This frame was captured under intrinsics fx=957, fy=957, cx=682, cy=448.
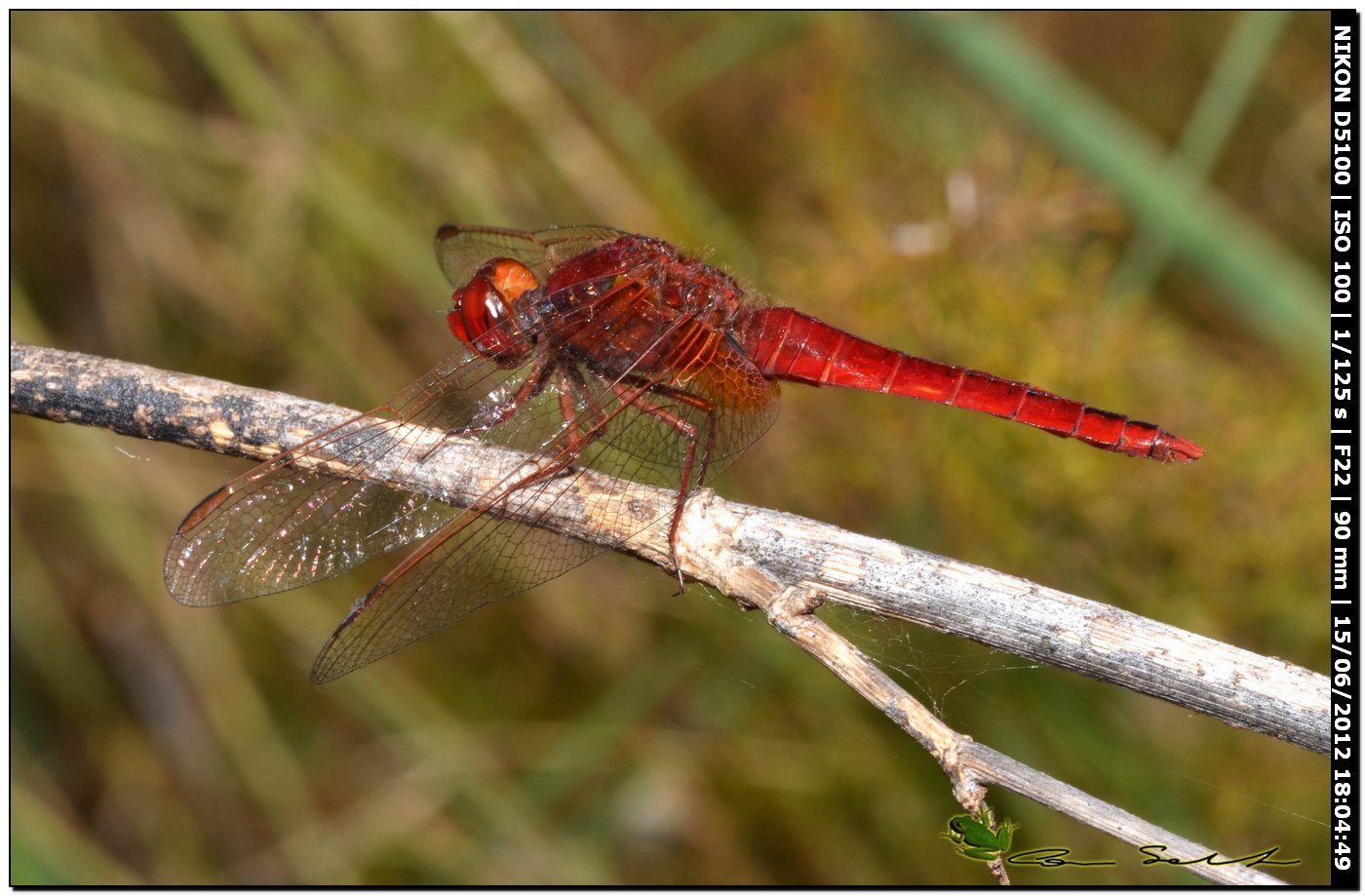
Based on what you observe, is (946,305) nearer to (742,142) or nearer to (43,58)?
(742,142)

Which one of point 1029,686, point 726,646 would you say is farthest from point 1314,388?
point 726,646

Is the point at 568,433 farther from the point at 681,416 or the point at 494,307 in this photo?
the point at 494,307

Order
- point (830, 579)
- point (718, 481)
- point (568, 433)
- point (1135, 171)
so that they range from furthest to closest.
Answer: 1. point (718, 481)
2. point (1135, 171)
3. point (568, 433)
4. point (830, 579)

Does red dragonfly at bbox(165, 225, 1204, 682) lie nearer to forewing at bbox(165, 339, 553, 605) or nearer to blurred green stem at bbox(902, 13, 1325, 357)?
forewing at bbox(165, 339, 553, 605)

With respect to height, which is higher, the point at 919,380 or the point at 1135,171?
the point at 1135,171

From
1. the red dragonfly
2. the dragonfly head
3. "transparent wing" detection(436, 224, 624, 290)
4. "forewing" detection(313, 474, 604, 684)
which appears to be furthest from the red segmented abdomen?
"forewing" detection(313, 474, 604, 684)

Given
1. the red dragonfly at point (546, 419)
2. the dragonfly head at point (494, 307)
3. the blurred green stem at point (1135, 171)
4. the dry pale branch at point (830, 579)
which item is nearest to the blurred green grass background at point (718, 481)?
the blurred green stem at point (1135, 171)

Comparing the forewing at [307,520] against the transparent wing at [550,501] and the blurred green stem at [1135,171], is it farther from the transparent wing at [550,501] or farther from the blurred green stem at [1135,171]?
the blurred green stem at [1135,171]

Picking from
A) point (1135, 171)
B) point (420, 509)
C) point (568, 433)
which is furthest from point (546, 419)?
point (1135, 171)
